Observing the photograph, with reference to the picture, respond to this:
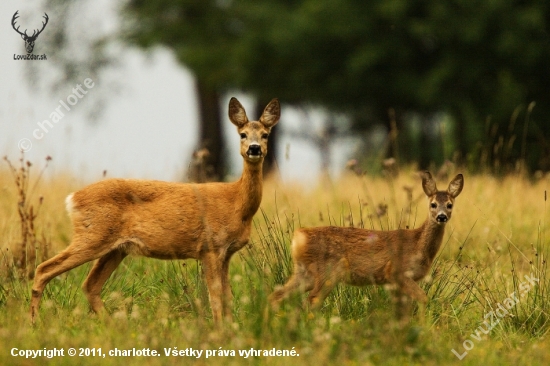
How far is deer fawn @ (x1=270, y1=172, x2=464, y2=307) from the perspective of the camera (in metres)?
6.51

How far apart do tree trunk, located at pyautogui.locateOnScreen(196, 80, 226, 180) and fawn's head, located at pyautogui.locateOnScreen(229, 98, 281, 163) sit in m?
12.8

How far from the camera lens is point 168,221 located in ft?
22.5

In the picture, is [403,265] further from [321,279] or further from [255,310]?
[255,310]

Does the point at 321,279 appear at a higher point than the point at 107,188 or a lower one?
lower

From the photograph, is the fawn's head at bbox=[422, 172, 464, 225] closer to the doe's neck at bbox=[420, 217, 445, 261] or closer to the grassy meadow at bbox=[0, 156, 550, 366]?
the doe's neck at bbox=[420, 217, 445, 261]

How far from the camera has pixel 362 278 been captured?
6.62 meters

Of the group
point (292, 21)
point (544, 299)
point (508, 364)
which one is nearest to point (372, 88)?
point (292, 21)

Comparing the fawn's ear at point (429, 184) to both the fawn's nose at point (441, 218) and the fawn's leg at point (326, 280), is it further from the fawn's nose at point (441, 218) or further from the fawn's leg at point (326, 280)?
the fawn's leg at point (326, 280)

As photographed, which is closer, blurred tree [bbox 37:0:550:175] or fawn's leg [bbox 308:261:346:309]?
fawn's leg [bbox 308:261:346:309]

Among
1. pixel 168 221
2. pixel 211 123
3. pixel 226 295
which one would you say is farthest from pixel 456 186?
pixel 211 123

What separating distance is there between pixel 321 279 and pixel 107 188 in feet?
5.84

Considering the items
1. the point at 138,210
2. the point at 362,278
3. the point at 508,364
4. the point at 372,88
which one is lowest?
the point at 508,364

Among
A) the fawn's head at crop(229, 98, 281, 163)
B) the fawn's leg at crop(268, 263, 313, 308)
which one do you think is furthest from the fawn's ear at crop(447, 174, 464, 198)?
the fawn's head at crop(229, 98, 281, 163)

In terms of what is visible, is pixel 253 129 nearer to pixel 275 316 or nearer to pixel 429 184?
pixel 429 184
